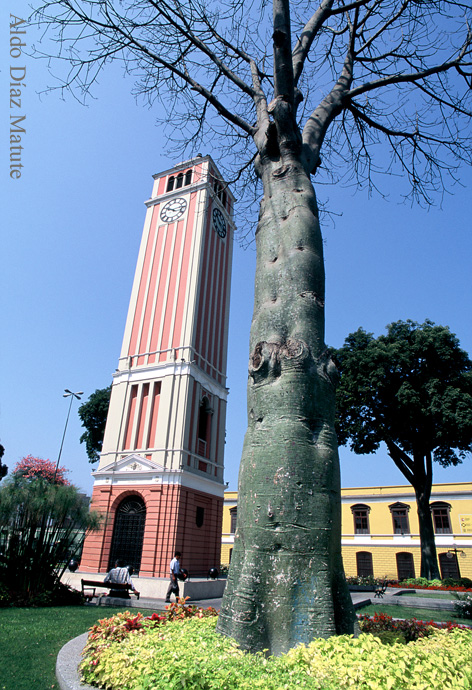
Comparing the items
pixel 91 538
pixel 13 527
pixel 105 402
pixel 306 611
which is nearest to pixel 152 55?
pixel 306 611

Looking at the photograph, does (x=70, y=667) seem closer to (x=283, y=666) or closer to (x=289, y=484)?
(x=283, y=666)

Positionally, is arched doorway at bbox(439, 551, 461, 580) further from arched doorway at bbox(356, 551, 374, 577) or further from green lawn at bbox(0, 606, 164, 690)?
green lawn at bbox(0, 606, 164, 690)

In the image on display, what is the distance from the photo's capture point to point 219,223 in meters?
24.5

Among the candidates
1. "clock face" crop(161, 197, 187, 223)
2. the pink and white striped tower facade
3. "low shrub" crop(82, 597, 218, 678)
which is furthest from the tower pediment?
"low shrub" crop(82, 597, 218, 678)

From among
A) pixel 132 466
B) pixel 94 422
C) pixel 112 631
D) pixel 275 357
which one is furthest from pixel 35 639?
pixel 94 422

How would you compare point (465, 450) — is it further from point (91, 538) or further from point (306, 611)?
point (306, 611)

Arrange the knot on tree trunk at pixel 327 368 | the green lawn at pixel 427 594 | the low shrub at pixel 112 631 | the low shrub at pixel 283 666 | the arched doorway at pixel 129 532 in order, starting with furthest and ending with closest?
the arched doorway at pixel 129 532, the green lawn at pixel 427 594, the knot on tree trunk at pixel 327 368, the low shrub at pixel 112 631, the low shrub at pixel 283 666

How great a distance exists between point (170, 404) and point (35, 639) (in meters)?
13.0

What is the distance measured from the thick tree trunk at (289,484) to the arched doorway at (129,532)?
15.3 m

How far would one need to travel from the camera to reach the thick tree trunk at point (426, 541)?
66.9 ft

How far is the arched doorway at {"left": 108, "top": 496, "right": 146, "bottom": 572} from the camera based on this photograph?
1664 centimetres

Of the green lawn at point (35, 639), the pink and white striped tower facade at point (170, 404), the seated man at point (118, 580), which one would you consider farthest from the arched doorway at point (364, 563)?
the green lawn at point (35, 639)

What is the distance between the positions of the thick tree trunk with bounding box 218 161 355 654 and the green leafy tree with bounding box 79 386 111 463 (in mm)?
29520

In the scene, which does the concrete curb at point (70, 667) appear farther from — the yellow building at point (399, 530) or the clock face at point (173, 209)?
the yellow building at point (399, 530)
